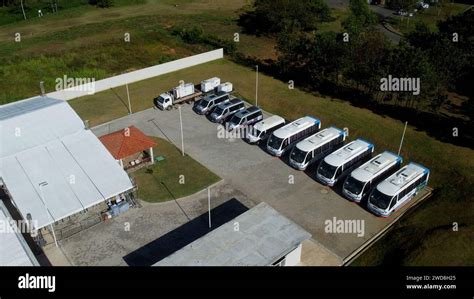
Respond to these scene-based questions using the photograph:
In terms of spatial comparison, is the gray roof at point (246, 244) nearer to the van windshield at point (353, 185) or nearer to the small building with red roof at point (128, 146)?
the van windshield at point (353, 185)

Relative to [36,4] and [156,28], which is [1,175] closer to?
[156,28]

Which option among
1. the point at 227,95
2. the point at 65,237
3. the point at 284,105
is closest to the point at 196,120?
the point at 227,95

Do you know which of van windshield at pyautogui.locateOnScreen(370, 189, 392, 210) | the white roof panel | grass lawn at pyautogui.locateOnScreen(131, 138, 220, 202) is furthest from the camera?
grass lawn at pyautogui.locateOnScreen(131, 138, 220, 202)

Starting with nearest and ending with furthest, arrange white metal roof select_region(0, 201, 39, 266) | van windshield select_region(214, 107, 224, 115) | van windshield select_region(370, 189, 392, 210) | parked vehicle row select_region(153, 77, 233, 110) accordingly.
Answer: white metal roof select_region(0, 201, 39, 266) < van windshield select_region(370, 189, 392, 210) < van windshield select_region(214, 107, 224, 115) < parked vehicle row select_region(153, 77, 233, 110)

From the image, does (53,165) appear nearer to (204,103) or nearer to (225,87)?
(204,103)

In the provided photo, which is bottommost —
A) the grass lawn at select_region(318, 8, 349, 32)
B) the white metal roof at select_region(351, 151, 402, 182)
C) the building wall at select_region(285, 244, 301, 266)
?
the building wall at select_region(285, 244, 301, 266)

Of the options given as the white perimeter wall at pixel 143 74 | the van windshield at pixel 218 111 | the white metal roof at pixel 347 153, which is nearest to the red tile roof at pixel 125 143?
the van windshield at pixel 218 111

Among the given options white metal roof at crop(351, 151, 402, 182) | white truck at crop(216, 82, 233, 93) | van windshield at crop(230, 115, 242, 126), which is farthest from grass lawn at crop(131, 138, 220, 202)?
white truck at crop(216, 82, 233, 93)

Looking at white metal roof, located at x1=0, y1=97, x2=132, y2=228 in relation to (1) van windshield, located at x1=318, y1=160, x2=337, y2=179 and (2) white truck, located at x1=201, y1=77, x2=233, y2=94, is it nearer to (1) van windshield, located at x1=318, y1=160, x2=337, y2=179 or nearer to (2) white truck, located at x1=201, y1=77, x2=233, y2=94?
(1) van windshield, located at x1=318, y1=160, x2=337, y2=179
